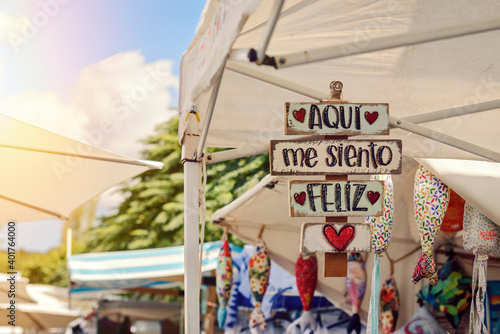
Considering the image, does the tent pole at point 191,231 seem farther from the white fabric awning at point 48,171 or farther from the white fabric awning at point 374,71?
the white fabric awning at point 48,171

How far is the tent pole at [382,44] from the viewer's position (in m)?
2.07

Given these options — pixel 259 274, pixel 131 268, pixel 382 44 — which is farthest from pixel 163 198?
pixel 382 44

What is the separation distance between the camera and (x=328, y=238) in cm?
247

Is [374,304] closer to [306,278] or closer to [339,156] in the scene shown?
[339,156]

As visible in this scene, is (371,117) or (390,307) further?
(390,307)

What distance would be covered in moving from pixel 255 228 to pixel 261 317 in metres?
0.83

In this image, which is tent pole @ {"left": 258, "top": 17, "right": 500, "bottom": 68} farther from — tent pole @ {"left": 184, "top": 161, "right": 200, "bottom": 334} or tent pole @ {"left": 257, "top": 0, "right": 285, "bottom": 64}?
tent pole @ {"left": 184, "top": 161, "right": 200, "bottom": 334}

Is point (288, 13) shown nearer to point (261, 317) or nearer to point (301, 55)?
point (301, 55)

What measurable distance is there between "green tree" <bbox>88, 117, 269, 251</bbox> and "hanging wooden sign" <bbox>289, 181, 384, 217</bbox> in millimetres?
8734

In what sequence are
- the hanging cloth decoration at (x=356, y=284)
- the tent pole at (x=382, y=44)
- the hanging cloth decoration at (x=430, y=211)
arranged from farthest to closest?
the hanging cloth decoration at (x=356, y=284) < the hanging cloth decoration at (x=430, y=211) < the tent pole at (x=382, y=44)

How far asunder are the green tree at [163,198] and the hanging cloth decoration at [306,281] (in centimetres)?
639

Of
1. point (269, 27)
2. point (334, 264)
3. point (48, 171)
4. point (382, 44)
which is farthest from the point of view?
point (48, 171)

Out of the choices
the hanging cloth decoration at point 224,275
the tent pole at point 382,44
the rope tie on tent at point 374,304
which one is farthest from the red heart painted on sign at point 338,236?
the hanging cloth decoration at point 224,275

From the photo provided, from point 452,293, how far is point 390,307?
1.76ft
